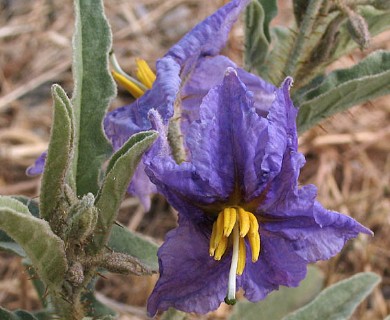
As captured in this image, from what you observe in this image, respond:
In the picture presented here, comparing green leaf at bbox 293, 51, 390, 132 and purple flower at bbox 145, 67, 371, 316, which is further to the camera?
green leaf at bbox 293, 51, 390, 132

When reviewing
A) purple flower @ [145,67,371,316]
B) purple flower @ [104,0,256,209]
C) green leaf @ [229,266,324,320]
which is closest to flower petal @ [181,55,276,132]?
purple flower @ [104,0,256,209]

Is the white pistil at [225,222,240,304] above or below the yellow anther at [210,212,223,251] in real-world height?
below

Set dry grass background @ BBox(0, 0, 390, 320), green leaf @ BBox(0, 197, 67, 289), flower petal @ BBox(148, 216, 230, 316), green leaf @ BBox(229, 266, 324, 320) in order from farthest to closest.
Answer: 1. dry grass background @ BBox(0, 0, 390, 320)
2. green leaf @ BBox(229, 266, 324, 320)
3. flower petal @ BBox(148, 216, 230, 316)
4. green leaf @ BBox(0, 197, 67, 289)

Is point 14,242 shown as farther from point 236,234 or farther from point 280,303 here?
point 280,303

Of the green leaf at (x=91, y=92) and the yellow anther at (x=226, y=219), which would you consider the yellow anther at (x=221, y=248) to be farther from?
the green leaf at (x=91, y=92)

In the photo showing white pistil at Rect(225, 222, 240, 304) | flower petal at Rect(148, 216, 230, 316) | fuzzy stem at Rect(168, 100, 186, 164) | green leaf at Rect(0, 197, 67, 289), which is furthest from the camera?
fuzzy stem at Rect(168, 100, 186, 164)

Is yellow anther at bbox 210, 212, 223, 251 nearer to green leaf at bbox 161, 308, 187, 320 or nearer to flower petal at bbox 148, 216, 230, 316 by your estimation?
flower petal at bbox 148, 216, 230, 316
